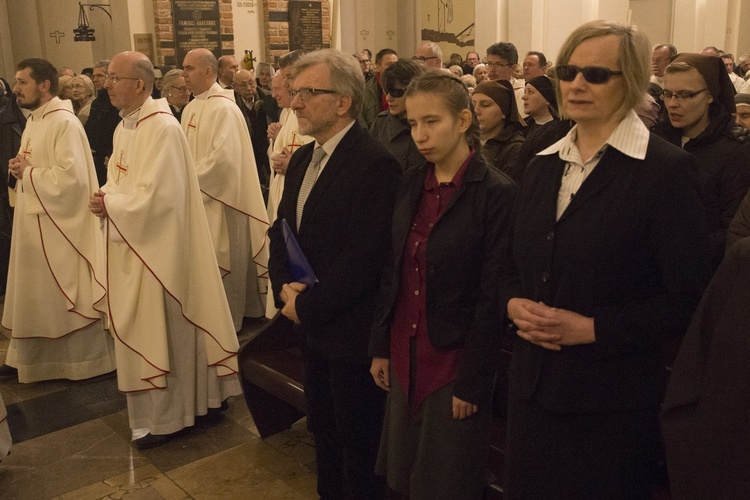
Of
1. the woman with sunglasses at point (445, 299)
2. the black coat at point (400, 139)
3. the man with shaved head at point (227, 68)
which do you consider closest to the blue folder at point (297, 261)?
the woman with sunglasses at point (445, 299)

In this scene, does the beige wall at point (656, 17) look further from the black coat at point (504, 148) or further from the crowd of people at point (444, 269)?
the black coat at point (504, 148)

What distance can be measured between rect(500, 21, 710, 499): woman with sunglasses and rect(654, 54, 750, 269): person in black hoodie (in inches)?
49.1

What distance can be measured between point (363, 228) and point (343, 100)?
1.63ft

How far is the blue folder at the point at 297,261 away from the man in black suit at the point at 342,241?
0.04m

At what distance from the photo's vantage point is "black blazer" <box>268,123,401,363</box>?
9.01 feet

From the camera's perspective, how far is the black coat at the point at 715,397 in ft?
5.49

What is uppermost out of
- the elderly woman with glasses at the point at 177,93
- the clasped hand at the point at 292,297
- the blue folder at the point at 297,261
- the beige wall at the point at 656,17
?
the beige wall at the point at 656,17

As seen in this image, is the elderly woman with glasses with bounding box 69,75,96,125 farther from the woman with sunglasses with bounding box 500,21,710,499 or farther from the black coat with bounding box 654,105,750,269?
the woman with sunglasses with bounding box 500,21,710,499

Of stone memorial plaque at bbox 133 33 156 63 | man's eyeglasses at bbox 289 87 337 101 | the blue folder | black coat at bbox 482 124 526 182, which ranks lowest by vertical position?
the blue folder

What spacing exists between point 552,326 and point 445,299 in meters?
0.48

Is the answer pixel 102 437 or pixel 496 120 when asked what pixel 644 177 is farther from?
pixel 102 437

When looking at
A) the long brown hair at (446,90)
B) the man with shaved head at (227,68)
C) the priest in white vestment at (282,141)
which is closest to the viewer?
the long brown hair at (446,90)

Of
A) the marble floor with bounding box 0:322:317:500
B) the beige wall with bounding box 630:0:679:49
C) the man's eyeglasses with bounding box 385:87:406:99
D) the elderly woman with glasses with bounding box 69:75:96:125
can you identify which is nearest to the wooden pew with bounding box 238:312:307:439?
the marble floor with bounding box 0:322:317:500

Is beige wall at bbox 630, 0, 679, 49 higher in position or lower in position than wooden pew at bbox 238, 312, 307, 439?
higher
